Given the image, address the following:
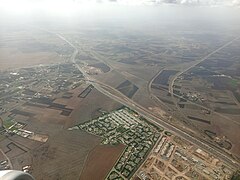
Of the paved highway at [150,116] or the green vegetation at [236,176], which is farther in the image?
the paved highway at [150,116]

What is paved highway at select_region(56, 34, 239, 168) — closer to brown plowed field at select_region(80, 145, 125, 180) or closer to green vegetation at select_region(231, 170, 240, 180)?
green vegetation at select_region(231, 170, 240, 180)

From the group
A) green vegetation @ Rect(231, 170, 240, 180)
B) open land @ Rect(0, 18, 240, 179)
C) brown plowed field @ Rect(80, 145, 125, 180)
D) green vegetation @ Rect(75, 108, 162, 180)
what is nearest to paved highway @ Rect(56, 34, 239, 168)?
open land @ Rect(0, 18, 240, 179)

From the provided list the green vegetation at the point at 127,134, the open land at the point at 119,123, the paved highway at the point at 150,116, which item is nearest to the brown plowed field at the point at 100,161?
the open land at the point at 119,123

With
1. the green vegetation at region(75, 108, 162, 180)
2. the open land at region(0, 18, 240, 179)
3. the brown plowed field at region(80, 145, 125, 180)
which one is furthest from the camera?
the open land at region(0, 18, 240, 179)

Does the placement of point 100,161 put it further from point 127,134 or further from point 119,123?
point 119,123

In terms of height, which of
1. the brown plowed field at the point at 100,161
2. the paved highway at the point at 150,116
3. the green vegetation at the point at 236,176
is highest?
the green vegetation at the point at 236,176

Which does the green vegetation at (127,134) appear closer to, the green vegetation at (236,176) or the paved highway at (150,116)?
the paved highway at (150,116)

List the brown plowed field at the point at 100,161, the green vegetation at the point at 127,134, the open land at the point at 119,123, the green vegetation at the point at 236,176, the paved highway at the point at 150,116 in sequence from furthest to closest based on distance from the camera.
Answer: the paved highway at the point at 150,116
the open land at the point at 119,123
the green vegetation at the point at 127,134
the brown plowed field at the point at 100,161
the green vegetation at the point at 236,176

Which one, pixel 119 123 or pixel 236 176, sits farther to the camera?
pixel 119 123

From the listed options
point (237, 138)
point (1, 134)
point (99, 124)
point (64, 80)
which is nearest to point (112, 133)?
point (99, 124)

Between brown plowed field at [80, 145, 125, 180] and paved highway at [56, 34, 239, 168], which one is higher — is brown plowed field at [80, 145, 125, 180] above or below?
above

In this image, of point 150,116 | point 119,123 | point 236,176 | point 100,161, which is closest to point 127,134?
point 119,123
